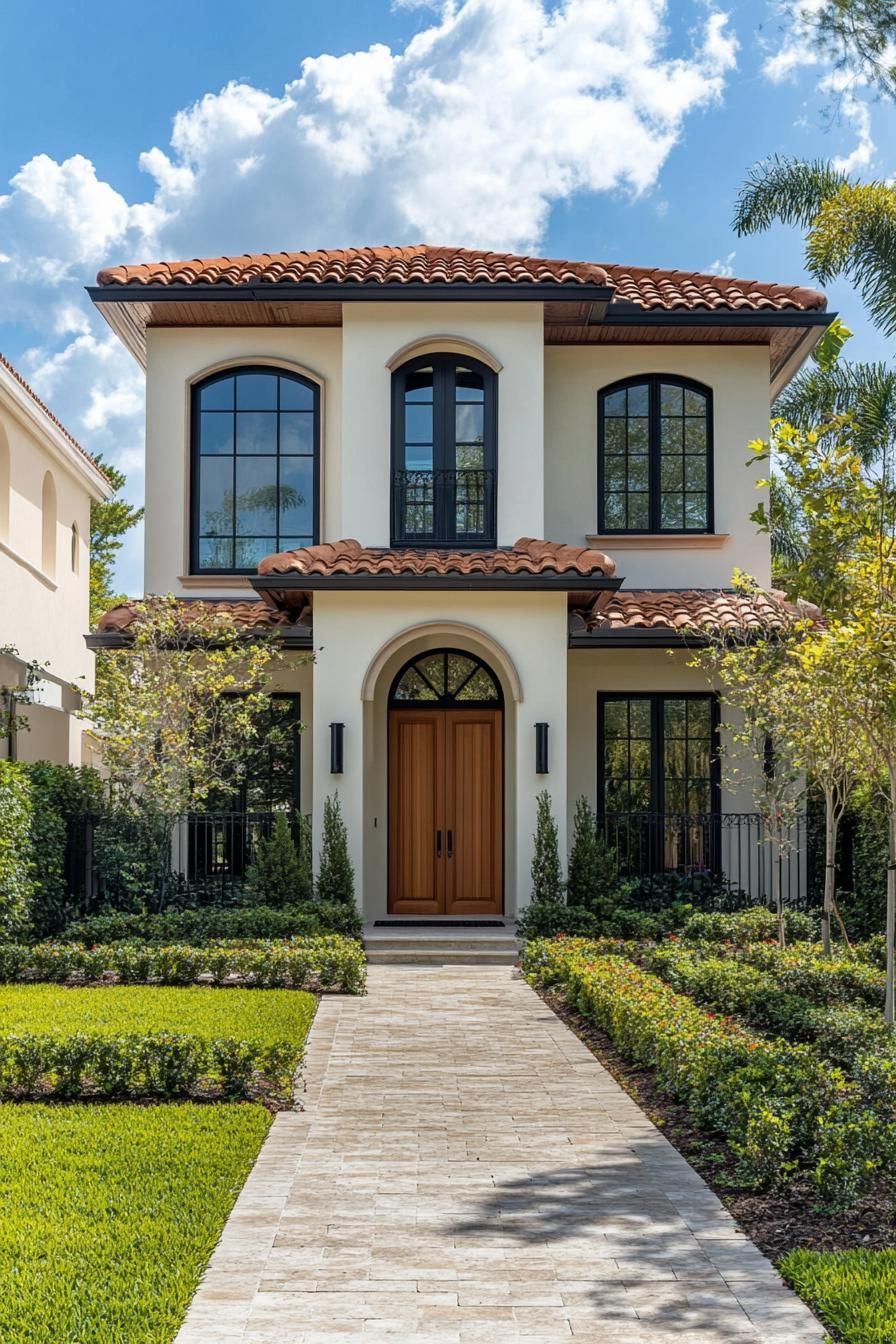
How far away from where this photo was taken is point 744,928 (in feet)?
48.1

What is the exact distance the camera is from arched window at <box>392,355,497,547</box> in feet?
58.3

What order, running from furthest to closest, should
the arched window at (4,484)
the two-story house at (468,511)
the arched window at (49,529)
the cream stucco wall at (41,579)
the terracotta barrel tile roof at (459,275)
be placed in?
the arched window at (49,529), the cream stucco wall at (41,579), the arched window at (4,484), the terracotta barrel tile roof at (459,275), the two-story house at (468,511)

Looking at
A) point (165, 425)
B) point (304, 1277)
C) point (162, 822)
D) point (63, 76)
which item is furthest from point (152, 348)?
point (304, 1277)

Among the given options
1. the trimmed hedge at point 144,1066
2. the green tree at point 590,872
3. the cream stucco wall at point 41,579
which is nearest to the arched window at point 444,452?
the green tree at point 590,872

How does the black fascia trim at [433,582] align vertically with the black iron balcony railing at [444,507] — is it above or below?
below

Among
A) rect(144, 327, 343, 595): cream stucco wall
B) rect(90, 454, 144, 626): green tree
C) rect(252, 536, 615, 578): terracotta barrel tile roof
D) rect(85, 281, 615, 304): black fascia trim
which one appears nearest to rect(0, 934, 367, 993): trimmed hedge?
rect(252, 536, 615, 578): terracotta barrel tile roof

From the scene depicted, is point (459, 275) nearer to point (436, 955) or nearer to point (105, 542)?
point (436, 955)

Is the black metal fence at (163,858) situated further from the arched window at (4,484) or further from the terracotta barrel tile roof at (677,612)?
the arched window at (4,484)

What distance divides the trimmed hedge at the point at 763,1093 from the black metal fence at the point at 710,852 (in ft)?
20.9

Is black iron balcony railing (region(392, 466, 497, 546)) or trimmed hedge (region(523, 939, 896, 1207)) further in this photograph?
black iron balcony railing (region(392, 466, 497, 546))

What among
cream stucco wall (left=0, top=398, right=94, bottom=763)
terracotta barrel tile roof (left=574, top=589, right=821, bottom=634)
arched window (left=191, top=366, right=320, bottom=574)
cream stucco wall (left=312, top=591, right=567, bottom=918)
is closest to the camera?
cream stucco wall (left=312, top=591, right=567, bottom=918)

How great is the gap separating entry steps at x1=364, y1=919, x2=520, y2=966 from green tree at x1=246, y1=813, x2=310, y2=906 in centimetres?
101

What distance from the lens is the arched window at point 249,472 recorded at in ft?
60.9

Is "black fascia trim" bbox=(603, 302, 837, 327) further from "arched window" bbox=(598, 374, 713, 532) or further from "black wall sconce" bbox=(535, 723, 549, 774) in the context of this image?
"black wall sconce" bbox=(535, 723, 549, 774)
